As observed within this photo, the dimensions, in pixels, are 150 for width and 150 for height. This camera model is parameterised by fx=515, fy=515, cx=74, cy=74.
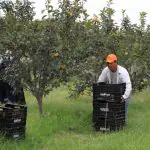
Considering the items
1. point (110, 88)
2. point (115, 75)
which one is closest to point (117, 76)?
point (115, 75)

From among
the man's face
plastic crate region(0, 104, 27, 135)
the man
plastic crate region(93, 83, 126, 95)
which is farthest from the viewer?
the man's face

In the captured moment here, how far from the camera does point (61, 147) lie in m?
8.94

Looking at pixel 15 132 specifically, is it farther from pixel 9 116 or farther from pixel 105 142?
pixel 105 142

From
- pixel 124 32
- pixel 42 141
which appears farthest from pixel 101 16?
pixel 42 141

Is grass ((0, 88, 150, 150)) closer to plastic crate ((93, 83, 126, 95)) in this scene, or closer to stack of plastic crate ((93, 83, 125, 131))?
stack of plastic crate ((93, 83, 125, 131))

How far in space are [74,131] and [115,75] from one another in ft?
4.88

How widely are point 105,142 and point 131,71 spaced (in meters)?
5.50

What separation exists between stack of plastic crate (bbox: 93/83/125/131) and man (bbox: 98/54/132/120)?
0.45 ft

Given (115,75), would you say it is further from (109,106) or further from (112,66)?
(109,106)

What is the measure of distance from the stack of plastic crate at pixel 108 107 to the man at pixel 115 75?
0.45ft

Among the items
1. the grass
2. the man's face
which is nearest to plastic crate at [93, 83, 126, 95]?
the man's face

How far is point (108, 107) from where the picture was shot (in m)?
10.7

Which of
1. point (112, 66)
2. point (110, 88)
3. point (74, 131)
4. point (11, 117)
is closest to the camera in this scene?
point (11, 117)

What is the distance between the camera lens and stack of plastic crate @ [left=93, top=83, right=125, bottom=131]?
1063cm
